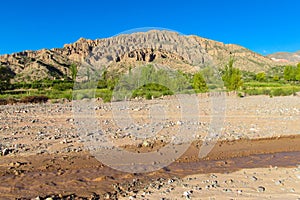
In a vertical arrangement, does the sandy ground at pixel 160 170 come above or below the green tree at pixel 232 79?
below

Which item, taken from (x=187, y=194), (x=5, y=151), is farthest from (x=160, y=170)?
(x=5, y=151)

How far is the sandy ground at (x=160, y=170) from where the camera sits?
248 inches

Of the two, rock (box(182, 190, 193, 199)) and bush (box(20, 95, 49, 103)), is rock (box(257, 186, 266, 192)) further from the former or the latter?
bush (box(20, 95, 49, 103))

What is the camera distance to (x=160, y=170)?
798 centimetres

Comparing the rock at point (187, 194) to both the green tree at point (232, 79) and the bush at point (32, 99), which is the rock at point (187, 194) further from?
the green tree at point (232, 79)

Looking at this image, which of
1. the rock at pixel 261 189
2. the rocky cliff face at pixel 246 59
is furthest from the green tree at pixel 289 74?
the rock at pixel 261 189

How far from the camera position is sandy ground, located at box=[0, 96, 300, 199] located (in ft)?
20.6

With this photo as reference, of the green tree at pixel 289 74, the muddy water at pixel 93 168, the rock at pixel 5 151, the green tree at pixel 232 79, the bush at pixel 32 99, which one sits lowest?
the muddy water at pixel 93 168

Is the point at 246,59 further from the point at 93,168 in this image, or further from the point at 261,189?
the point at 261,189

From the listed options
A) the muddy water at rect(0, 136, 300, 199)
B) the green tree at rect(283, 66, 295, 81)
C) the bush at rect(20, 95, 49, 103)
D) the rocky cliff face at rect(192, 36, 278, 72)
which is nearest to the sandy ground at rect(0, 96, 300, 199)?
the muddy water at rect(0, 136, 300, 199)

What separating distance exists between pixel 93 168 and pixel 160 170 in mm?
1753

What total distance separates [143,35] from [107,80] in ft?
32.4

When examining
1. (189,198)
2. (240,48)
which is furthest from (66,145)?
(240,48)

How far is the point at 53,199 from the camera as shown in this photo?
595cm
